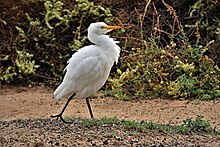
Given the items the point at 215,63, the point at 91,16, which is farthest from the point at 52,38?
the point at 215,63

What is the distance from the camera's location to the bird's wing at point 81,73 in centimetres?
765

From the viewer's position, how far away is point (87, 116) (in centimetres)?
899

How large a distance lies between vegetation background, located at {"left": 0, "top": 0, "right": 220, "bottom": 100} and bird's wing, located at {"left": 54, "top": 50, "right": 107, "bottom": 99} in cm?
257

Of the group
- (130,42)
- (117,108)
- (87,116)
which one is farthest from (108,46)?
(130,42)

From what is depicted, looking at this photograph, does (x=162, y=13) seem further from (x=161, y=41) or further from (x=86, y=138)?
(x=86, y=138)

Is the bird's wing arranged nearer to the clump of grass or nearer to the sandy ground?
the clump of grass

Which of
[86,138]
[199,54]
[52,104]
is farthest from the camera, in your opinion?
[199,54]

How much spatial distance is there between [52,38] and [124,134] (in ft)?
19.3

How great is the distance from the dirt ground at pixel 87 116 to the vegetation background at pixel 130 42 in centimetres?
44

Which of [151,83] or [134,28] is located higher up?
[134,28]

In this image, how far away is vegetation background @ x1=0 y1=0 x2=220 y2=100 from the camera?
10.5 metres

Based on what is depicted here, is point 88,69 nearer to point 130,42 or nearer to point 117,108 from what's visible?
point 117,108

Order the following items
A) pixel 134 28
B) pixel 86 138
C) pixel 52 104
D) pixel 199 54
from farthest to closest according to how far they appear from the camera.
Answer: pixel 134 28 < pixel 199 54 < pixel 52 104 < pixel 86 138

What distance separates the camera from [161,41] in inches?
461
